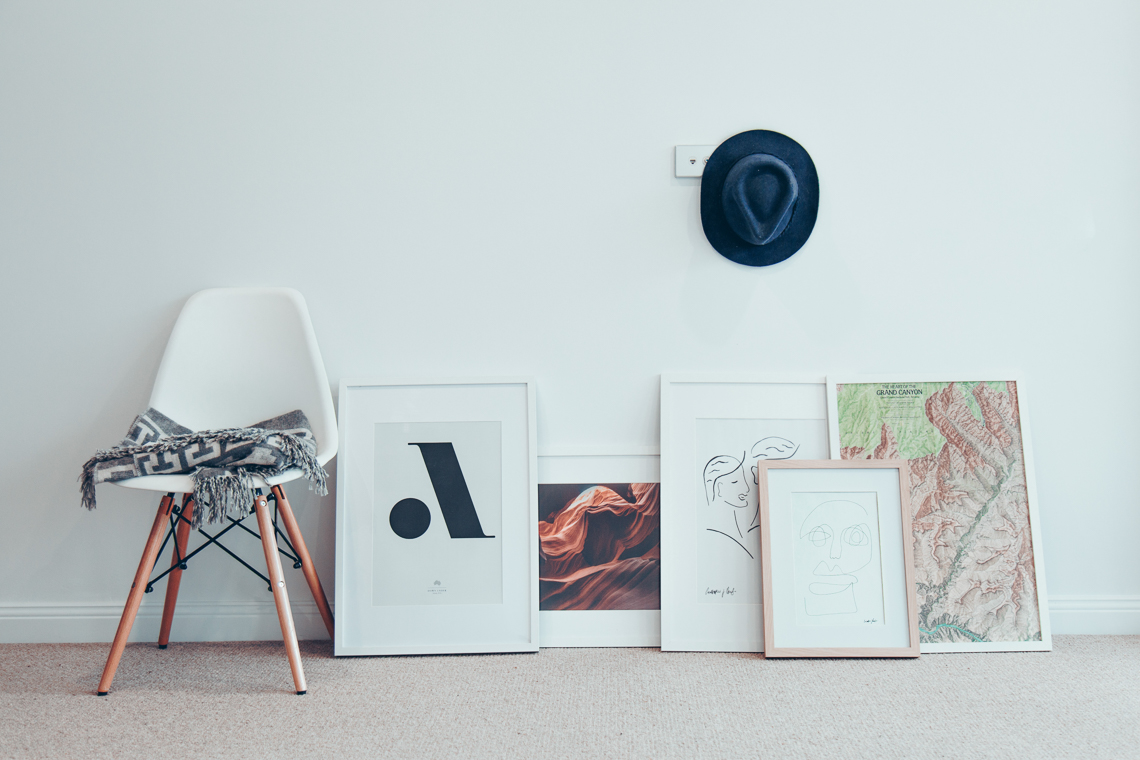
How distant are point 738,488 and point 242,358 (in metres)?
1.29

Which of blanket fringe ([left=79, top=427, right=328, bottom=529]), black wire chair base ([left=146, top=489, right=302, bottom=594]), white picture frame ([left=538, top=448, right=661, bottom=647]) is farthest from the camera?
white picture frame ([left=538, top=448, right=661, bottom=647])

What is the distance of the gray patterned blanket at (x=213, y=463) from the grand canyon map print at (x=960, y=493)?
4.36 feet

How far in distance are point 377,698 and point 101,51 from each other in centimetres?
176

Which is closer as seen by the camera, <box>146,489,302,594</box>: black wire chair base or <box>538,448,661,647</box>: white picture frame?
→ <box>146,489,302,594</box>: black wire chair base

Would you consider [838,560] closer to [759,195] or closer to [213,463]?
[759,195]

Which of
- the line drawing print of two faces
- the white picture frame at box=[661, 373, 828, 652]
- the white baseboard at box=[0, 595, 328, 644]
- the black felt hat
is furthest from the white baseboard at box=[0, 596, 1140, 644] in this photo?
the black felt hat

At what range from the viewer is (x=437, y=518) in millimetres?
1614

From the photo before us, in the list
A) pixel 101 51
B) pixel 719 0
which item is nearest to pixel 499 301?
pixel 719 0

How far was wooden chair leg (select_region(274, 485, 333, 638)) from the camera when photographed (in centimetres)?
149

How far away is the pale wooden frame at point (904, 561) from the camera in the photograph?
1.50 metres

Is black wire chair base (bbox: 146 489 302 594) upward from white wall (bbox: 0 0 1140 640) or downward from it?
downward

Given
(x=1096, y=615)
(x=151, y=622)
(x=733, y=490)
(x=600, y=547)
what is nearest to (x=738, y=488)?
(x=733, y=490)

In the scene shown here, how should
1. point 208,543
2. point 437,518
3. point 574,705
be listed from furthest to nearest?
1. point 437,518
2. point 208,543
3. point 574,705

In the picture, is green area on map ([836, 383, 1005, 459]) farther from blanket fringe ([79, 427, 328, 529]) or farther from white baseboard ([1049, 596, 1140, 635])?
blanket fringe ([79, 427, 328, 529])
